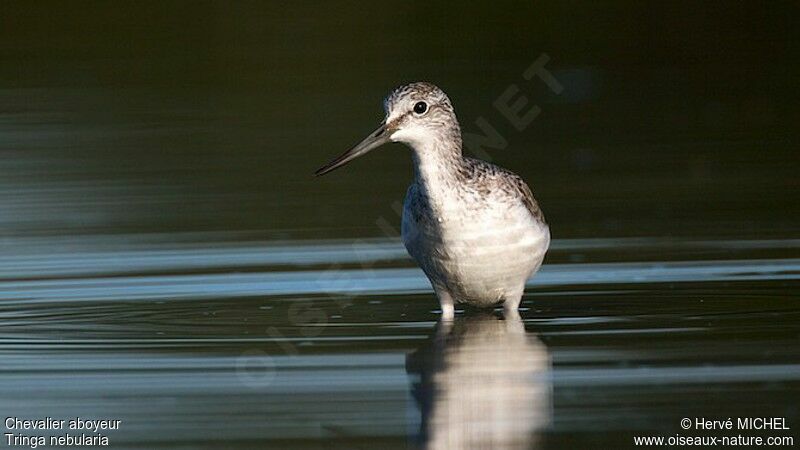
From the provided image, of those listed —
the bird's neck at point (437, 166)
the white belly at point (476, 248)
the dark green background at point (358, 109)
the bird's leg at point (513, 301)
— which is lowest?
the bird's leg at point (513, 301)

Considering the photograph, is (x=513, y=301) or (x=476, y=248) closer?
(x=476, y=248)

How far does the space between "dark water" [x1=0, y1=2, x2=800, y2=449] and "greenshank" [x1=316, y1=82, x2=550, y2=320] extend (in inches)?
11.4

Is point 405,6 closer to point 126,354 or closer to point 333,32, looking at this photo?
point 333,32

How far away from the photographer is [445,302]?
10945 mm

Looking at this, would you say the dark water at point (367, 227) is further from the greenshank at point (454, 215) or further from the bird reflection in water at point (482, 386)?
the greenshank at point (454, 215)

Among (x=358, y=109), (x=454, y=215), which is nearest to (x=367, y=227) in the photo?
(x=454, y=215)

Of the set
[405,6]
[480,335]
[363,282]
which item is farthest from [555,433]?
[405,6]

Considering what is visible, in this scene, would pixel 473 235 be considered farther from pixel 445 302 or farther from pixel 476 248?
pixel 445 302

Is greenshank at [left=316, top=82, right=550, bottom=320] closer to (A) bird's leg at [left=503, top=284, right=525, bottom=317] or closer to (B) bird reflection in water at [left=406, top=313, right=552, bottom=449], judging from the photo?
(A) bird's leg at [left=503, top=284, right=525, bottom=317]

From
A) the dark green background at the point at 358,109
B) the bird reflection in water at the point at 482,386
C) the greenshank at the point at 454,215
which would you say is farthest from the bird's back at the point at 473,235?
the dark green background at the point at 358,109

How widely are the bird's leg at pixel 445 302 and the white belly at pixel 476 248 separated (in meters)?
0.05

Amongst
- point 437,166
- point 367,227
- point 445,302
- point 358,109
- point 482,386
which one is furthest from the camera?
point 358,109

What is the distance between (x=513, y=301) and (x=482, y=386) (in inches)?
90.7

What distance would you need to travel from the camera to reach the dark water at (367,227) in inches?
332
